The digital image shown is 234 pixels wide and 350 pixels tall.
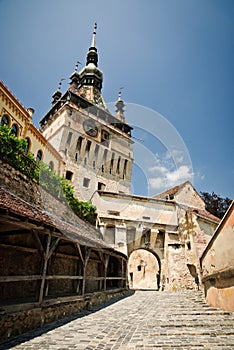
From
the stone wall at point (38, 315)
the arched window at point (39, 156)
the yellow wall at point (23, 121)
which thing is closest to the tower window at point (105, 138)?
the yellow wall at point (23, 121)

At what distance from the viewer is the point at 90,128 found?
26.9 meters

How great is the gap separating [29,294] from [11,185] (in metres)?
4.12

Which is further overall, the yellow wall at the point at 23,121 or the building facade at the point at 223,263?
the yellow wall at the point at 23,121

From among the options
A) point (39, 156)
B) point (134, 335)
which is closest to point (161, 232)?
point (39, 156)

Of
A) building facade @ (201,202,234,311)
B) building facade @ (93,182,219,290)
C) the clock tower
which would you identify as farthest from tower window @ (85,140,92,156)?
building facade @ (201,202,234,311)

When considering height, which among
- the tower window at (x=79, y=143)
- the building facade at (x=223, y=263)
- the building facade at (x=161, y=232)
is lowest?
the building facade at (x=223, y=263)

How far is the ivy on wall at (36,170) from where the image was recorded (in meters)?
10.3

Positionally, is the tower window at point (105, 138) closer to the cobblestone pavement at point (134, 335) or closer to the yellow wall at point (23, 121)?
the yellow wall at point (23, 121)

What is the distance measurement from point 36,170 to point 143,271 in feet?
64.7

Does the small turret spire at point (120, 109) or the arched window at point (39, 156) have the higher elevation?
the small turret spire at point (120, 109)

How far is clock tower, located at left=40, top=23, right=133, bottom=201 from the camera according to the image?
79.4 ft

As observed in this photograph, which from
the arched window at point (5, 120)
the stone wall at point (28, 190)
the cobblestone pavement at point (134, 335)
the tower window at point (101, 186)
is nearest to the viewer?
the cobblestone pavement at point (134, 335)

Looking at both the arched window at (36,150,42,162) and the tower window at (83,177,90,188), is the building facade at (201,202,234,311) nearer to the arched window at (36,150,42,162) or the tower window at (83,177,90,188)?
the arched window at (36,150,42,162)

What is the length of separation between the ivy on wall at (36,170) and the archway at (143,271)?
12.0 meters
